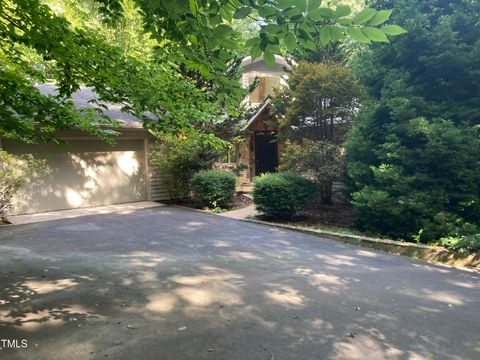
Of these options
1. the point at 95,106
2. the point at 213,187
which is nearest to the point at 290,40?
the point at 213,187

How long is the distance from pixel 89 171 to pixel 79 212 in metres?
1.72

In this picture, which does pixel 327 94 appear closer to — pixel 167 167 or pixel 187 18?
pixel 167 167

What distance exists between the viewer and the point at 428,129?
7.78 m

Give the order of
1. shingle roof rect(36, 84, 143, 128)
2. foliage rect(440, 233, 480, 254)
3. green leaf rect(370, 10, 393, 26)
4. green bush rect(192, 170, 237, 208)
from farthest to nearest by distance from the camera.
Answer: shingle roof rect(36, 84, 143, 128) → green bush rect(192, 170, 237, 208) → foliage rect(440, 233, 480, 254) → green leaf rect(370, 10, 393, 26)

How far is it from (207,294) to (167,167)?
870cm

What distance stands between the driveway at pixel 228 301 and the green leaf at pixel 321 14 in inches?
106

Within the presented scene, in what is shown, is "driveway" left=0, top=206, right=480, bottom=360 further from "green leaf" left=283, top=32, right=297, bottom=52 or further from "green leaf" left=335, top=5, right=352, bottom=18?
"green leaf" left=335, top=5, right=352, bottom=18

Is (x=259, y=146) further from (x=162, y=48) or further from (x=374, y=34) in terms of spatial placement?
(x=374, y=34)

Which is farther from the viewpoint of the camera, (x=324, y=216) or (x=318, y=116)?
(x=318, y=116)

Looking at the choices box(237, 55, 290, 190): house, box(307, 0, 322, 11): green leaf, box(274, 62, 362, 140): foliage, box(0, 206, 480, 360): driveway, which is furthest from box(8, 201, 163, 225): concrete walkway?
box(307, 0, 322, 11): green leaf

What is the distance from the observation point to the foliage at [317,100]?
1055 centimetres

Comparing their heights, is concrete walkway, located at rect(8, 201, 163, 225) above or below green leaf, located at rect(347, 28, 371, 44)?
below

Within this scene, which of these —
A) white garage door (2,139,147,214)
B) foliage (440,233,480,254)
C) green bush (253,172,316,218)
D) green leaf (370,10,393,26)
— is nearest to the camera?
green leaf (370,10,393,26)

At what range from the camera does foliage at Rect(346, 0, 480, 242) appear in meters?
7.73
